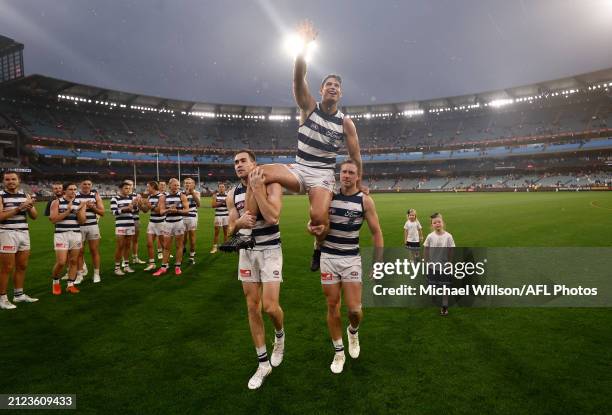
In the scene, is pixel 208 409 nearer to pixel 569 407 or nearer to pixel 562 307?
pixel 569 407

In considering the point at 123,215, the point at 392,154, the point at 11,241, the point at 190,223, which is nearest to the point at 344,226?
the point at 11,241

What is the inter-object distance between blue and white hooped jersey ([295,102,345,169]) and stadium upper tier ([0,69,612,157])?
63.9m

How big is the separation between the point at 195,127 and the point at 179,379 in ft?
265

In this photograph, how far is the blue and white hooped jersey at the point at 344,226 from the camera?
171 inches

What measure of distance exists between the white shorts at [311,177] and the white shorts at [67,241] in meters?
6.44

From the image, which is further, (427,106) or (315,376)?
(427,106)

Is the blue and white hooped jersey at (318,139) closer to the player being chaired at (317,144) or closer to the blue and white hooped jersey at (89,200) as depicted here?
the player being chaired at (317,144)

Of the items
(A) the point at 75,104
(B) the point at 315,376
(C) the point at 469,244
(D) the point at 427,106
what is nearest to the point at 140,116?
(A) the point at 75,104

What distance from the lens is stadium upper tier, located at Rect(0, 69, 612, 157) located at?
57.8 meters

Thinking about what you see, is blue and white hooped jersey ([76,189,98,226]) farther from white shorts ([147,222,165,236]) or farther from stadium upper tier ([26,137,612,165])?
A: stadium upper tier ([26,137,612,165])

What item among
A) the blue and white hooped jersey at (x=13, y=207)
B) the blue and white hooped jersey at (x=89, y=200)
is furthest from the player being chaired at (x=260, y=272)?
the blue and white hooped jersey at (x=89, y=200)

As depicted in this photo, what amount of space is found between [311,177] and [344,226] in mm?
773

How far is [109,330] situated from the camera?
5801 millimetres

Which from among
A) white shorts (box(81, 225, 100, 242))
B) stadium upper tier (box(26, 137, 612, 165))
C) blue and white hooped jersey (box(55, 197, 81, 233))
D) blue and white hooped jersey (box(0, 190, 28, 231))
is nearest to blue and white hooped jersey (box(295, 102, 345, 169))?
blue and white hooped jersey (box(0, 190, 28, 231))
